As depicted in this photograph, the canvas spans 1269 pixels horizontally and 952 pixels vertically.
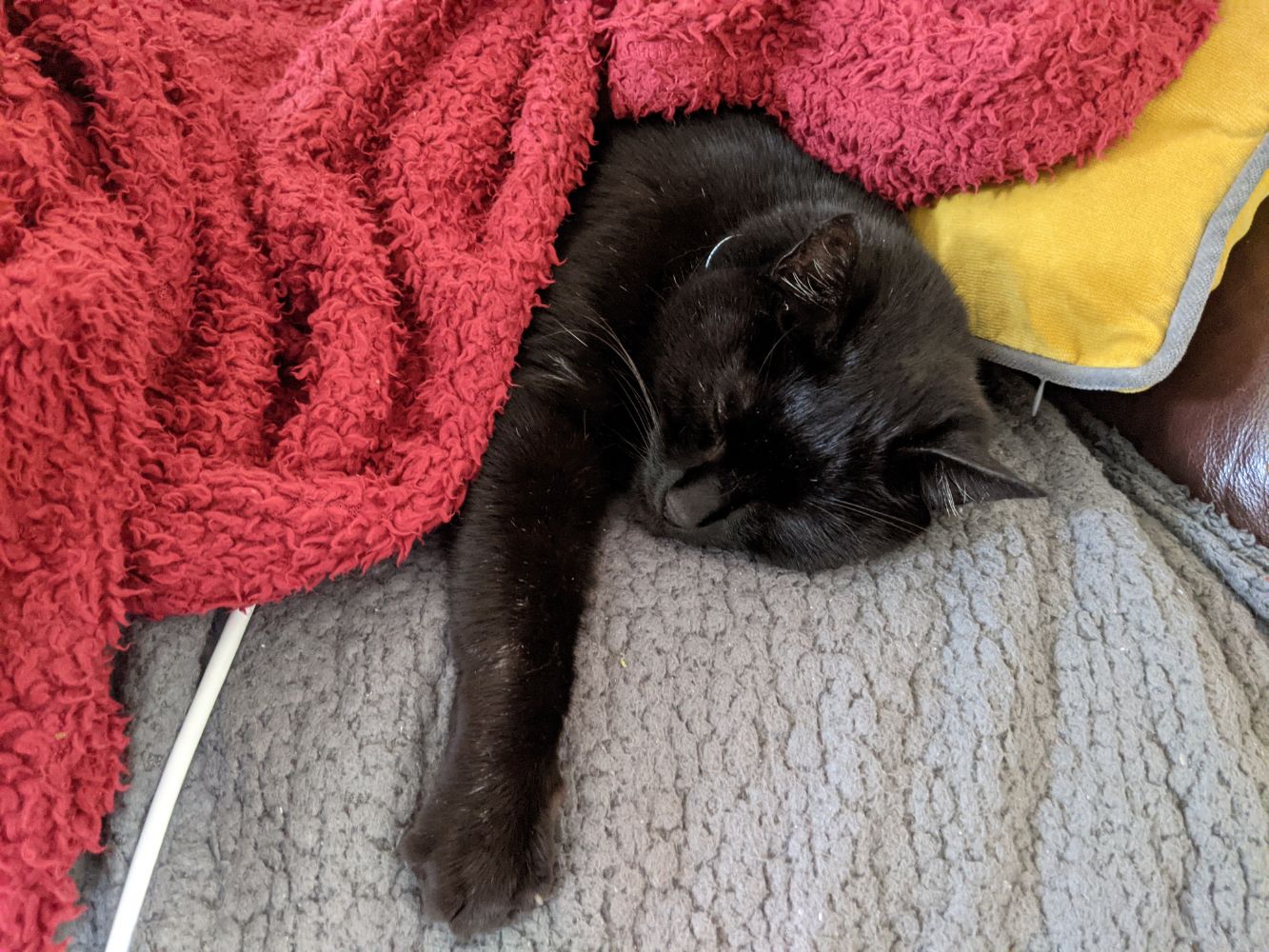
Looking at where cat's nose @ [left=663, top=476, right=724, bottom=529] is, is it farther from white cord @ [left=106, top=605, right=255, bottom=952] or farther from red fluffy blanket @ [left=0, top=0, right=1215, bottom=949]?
white cord @ [left=106, top=605, right=255, bottom=952]

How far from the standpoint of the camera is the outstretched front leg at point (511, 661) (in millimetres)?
692

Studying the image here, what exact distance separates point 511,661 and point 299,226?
0.51m

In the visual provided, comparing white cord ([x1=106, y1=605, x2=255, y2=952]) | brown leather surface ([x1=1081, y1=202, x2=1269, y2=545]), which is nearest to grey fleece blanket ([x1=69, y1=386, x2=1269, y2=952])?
white cord ([x1=106, y1=605, x2=255, y2=952])

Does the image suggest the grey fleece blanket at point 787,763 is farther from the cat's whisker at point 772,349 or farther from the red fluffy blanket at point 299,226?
the cat's whisker at point 772,349

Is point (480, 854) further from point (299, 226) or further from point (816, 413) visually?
point (299, 226)

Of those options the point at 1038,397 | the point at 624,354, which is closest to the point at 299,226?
the point at 624,354

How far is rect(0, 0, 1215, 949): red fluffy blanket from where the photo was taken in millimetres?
607

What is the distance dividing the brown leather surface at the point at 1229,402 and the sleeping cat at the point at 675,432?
0.30 meters

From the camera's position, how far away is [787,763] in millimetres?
749

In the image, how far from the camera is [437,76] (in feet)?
3.13

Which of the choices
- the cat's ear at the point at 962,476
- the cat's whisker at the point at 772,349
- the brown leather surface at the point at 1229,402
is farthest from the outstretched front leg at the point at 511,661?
the brown leather surface at the point at 1229,402

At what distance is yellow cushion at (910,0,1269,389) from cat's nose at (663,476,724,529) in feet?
1.55

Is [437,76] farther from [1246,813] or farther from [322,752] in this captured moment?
[1246,813]

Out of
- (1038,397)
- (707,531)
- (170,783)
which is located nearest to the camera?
(170,783)
